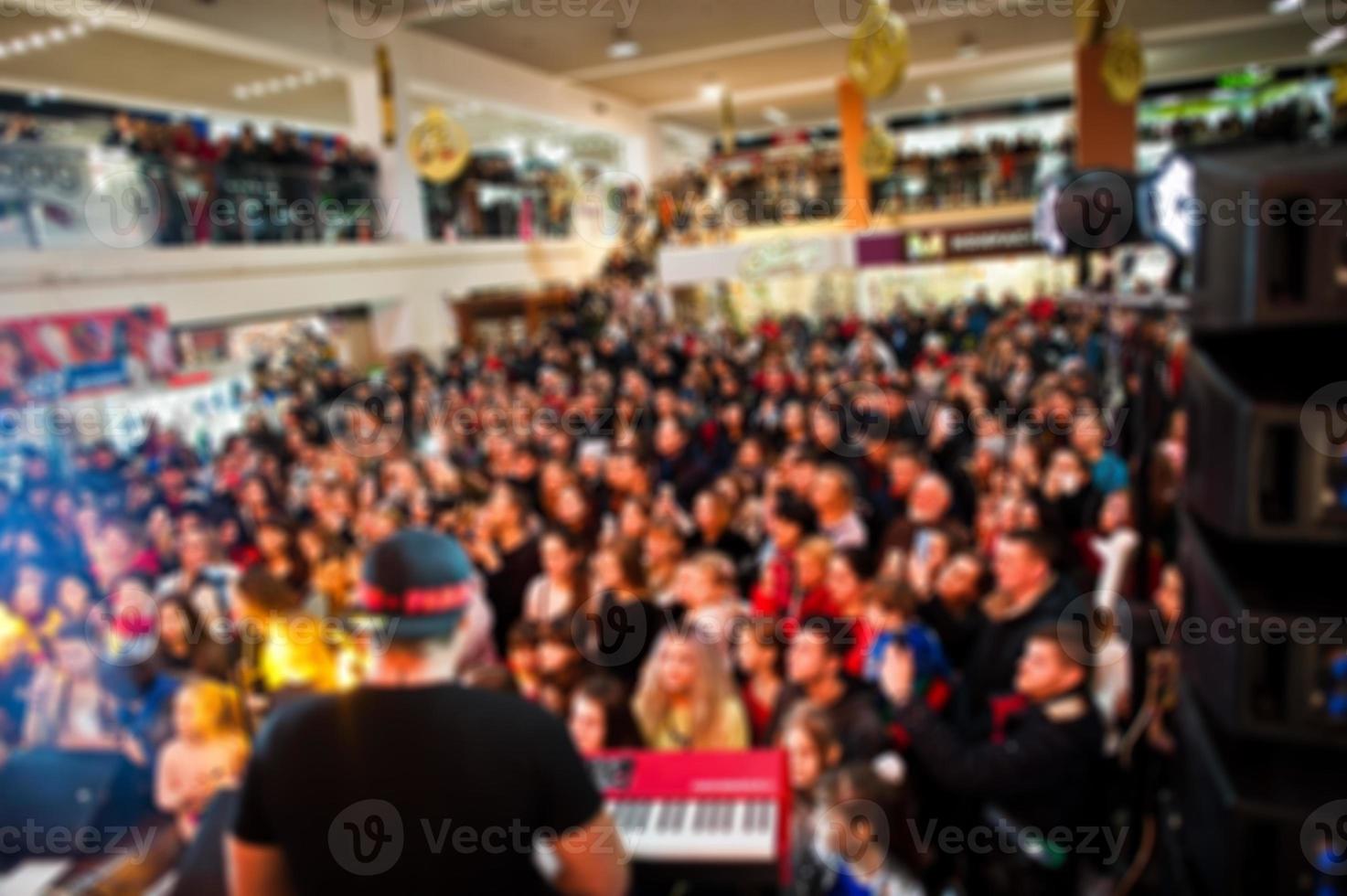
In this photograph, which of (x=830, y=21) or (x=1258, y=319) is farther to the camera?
(x=830, y=21)

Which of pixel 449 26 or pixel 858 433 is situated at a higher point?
pixel 449 26

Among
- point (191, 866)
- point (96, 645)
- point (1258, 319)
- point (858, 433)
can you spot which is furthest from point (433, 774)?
point (858, 433)

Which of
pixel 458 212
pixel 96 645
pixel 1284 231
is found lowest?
pixel 96 645

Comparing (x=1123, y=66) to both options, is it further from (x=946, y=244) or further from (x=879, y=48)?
(x=946, y=244)

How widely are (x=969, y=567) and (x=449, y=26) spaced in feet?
46.8

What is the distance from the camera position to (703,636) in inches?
119

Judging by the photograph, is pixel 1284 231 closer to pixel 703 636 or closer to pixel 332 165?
pixel 703 636

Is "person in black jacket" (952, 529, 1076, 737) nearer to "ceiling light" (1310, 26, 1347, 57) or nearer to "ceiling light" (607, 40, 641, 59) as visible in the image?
"ceiling light" (607, 40, 641, 59)

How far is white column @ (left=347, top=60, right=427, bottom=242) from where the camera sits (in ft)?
45.6

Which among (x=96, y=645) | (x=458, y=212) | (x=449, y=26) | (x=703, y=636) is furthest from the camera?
(x=458, y=212)

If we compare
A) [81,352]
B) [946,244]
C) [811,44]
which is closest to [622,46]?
[811,44]

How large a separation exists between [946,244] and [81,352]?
11.9 meters

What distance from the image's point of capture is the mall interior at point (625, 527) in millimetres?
1443

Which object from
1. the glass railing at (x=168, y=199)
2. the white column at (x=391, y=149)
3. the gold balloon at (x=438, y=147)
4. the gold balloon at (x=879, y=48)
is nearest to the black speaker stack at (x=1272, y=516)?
the gold balloon at (x=879, y=48)
